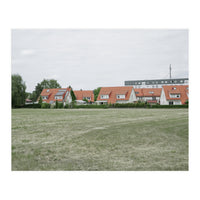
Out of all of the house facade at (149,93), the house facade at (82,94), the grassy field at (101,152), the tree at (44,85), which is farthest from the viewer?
the house facade at (82,94)

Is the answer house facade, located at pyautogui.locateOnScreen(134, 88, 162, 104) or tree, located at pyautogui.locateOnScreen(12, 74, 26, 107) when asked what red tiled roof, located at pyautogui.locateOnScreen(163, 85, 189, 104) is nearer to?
house facade, located at pyautogui.locateOnScreen(134, 88, 162, 104)

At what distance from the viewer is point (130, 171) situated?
9.98 ft

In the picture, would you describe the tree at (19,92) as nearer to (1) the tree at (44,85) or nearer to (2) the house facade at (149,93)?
(1) the tree at (44,85)

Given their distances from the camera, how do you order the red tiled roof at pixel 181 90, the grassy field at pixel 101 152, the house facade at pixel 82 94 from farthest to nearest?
the house facade at pixel 82 94
the red tiled roof at pixel 181 90
the grassy field at pixel 101 152

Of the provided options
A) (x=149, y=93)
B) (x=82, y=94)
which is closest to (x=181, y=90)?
(x=149, y=93)

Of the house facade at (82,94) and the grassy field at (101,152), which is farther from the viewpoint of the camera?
the house facade at (82,94)

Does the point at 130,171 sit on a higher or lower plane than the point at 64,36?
lower

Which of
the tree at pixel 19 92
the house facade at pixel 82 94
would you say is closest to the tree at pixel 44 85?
the tree at pixel 19 92

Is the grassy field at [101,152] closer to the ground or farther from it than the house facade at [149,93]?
closer to the ground
